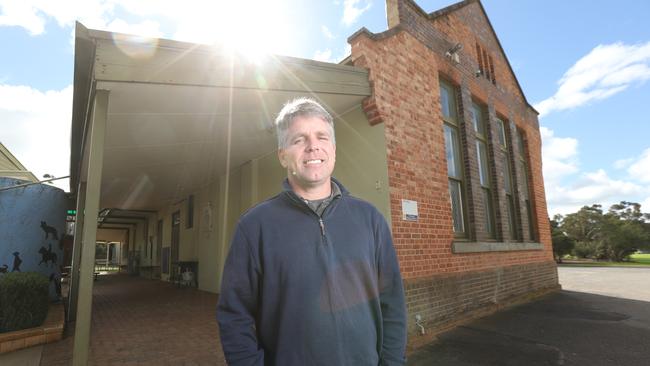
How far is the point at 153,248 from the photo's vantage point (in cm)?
1744

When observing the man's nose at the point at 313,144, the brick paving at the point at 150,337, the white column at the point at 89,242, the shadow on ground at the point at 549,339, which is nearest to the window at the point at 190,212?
the brick paving at the point at 150,337

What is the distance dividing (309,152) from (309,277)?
0.57 meters

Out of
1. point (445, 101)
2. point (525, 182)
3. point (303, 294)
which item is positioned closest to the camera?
point (303, 294)

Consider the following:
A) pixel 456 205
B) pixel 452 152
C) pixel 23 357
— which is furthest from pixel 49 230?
pixel 452 152

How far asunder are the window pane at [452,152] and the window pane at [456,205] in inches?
7.5

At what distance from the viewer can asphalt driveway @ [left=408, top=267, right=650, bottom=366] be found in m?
3.81

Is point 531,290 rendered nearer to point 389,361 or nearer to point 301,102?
point 389,361

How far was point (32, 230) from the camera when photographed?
657 centimetres

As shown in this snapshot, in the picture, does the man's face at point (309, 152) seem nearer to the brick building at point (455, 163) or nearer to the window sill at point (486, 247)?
the brick building at point (455, 163)

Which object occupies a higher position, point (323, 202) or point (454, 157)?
point (454, 157)

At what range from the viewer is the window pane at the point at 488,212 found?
23.6ft

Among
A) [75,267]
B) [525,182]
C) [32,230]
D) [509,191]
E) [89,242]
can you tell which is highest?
[525,182]

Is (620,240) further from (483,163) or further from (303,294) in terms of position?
(303,294)

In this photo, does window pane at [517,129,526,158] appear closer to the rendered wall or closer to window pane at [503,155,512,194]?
window pane at [503,155,512,194]
